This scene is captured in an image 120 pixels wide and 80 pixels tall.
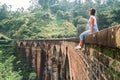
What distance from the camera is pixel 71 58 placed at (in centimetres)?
1571

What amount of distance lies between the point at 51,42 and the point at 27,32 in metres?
26.8

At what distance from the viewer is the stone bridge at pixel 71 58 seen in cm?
351

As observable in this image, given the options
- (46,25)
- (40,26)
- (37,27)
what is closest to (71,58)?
(37,27)

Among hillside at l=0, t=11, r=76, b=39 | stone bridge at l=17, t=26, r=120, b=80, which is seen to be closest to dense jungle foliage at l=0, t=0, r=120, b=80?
hillside at l=0, t=11, r=76, b=39

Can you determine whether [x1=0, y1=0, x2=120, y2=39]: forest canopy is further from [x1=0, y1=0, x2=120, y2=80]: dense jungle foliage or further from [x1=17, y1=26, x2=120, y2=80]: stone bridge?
[x1=17, y1=26, x2=120, y2=80]: stone bridge

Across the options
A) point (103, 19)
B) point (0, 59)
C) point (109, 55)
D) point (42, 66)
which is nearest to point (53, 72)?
point (42, 66)

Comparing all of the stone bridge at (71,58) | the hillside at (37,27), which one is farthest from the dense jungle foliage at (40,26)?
the stone bridge at (71,58)

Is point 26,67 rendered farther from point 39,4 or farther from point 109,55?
point 39,4

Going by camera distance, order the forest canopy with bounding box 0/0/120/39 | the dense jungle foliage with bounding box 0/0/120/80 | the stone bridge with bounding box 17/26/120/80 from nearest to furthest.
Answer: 1. the stone bridge with bounding box 17/26/120/80
2. the dense jungle foliage with bounding box 0/0/120/80
3. the forest canopy with bounding box 0/0/120/39

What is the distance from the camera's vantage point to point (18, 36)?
2095 inches

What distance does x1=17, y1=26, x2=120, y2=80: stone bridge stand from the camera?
11.5 feet

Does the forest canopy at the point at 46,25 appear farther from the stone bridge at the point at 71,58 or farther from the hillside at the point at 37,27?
the stone bridge at the point at 71,58

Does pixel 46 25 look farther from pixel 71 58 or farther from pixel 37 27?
pixel 71 58

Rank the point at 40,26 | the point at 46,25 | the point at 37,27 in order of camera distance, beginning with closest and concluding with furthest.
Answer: the point at 37,27 → the point at 40,26 → the point at 46,25
